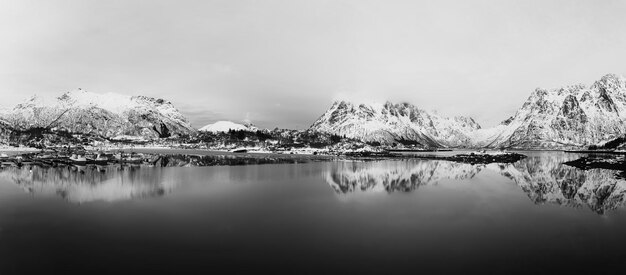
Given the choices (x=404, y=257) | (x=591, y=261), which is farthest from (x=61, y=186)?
(x=591, y=261)

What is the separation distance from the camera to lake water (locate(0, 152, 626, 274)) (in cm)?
2158

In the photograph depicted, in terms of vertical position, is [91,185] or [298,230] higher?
[91,185]

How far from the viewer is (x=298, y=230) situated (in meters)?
28.9

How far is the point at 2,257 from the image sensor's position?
2194 centimetres

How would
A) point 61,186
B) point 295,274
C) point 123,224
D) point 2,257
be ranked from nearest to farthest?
point 295,274 < point 2,257 < point 123,224 < point 61,186

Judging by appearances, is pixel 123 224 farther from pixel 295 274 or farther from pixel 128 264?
pixel 295 274

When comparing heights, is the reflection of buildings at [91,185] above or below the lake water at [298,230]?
above

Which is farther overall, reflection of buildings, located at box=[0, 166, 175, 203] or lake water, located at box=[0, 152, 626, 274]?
reflection of buildings, located at box=[0, 166, 175, 203]

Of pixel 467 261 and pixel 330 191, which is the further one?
pixel 330 191

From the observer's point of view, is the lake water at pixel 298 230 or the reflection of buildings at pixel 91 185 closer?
the lake water at pixel 298 230

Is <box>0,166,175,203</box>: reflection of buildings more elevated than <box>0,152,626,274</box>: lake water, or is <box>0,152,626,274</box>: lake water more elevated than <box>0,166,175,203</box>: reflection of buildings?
<box>0,166,175,203</box>: reflection of buildings

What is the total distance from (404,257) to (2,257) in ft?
80.1

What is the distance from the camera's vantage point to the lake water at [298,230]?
21.6 metres

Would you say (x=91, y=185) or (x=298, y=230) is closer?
(x=298, y=230)
